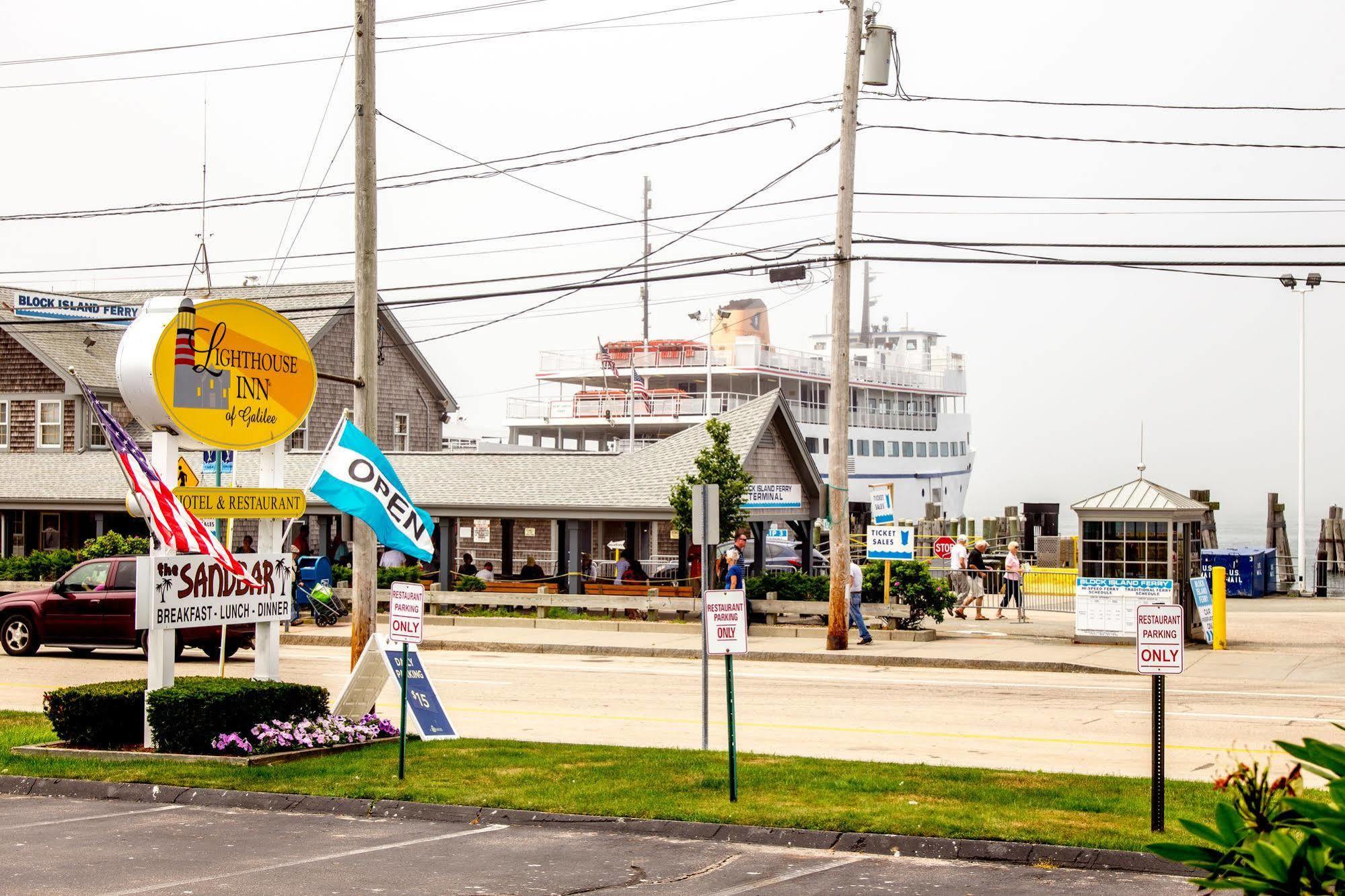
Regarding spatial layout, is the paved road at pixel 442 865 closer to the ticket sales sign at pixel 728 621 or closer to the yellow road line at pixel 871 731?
the ticket sales sign at pixel 728 621

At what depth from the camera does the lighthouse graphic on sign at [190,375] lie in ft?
43.3

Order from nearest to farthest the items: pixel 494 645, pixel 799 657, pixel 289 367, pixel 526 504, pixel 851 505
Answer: pixel 289 367 → pixel 799 657 → pixel 494 645 → pixel 526 504 → pixel 851 505

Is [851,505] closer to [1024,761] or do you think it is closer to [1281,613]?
[1281,613]

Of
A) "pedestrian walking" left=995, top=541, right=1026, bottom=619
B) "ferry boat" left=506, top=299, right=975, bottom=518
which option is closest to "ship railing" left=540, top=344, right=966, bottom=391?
"ferry boat" left=506, top=299, right=975, bottom=518

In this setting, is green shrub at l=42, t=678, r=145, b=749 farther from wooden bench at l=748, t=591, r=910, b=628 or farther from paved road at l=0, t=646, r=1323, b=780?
wooden bench at l=748, t=591, r=910, b=628

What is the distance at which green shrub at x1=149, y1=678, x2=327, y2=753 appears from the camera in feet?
43.0

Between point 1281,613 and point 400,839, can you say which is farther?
point 1281,613

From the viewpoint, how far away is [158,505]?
13133 mm

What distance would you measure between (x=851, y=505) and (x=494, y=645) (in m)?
51.0

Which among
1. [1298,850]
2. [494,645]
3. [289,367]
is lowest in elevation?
[494,645]

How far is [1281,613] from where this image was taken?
34000mm

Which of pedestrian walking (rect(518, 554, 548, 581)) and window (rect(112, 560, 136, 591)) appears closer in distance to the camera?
Result: window (rect(112, 560, 136, 591))

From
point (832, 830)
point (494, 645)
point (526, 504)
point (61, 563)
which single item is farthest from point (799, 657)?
point (61, 563)

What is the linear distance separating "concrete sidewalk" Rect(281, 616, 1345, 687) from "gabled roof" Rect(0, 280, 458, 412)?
1373cm
